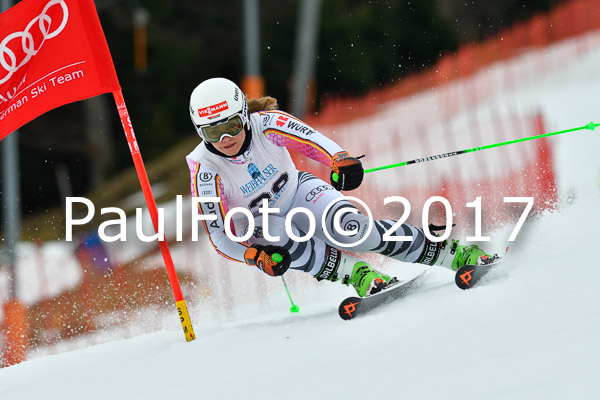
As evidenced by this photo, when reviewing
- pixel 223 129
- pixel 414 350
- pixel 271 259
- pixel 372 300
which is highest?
pixel 223 129

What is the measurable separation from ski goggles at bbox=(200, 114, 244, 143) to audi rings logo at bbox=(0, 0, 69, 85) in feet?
4.00

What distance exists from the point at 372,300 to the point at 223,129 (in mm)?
1265

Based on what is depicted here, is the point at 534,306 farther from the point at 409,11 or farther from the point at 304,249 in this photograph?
the point at 409,11

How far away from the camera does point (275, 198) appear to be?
4.87 m

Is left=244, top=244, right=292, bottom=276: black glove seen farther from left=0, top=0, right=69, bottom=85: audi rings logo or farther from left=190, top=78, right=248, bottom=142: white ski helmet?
left=0, top=0, right=69, bottom=85: audi rings logo

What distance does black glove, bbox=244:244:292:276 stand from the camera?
173 inches

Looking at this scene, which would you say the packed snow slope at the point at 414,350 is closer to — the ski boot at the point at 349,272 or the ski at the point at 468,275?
the ski at the point at 468,275

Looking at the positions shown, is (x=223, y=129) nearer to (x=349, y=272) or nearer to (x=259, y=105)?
(x=259, y=105)

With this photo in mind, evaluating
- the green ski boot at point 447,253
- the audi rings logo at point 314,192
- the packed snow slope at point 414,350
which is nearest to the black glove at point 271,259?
the packed snow slope at point 414,350

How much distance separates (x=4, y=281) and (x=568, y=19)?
998cm

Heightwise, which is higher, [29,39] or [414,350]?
[29,39]

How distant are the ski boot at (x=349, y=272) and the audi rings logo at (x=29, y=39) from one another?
2.13m

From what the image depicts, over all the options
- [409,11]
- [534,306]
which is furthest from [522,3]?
[534,306]

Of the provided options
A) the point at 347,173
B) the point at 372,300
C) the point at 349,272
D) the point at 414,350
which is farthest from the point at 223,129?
the point at 414,350
